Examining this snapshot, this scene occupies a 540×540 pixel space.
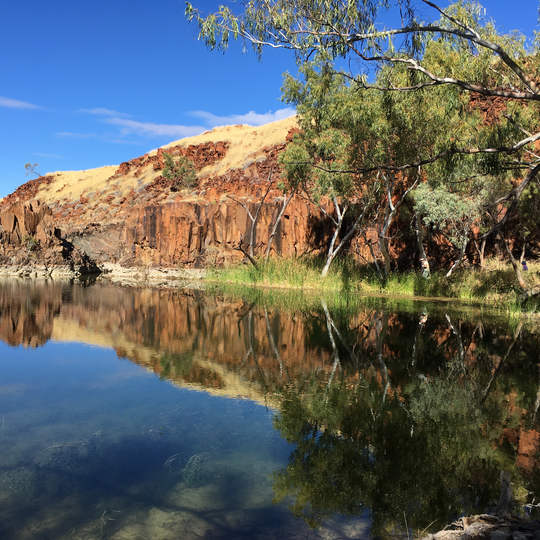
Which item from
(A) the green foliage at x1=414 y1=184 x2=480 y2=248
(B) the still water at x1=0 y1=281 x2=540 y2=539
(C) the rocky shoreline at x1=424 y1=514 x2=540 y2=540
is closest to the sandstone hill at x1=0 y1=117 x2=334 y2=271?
(A) the green foliage at x1=414 y1=184 x2=480 y2=248

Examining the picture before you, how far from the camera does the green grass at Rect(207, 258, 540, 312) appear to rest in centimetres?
1650

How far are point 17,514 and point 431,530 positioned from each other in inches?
102

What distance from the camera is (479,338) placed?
32.6 ft

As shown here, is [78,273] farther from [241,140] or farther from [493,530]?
[493,530]

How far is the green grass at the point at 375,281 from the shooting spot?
54.1 ft

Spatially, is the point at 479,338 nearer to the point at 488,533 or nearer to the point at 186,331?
the point at 186,331

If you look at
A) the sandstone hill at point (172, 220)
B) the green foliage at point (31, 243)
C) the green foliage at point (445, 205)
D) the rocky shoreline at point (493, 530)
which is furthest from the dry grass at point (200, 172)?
the rocky shoreline at point (493, 530)

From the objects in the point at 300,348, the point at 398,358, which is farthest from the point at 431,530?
the point at 300,348

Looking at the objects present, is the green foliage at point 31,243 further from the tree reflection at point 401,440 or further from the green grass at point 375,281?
the tree reflection at point 401,440

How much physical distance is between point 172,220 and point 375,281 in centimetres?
1879

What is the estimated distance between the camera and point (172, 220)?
34938 millimetres

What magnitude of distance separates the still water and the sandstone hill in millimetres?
19902

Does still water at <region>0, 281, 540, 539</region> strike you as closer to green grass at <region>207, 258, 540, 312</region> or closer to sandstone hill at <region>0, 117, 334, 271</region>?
green grass at <region>207, 258, 540, 312</region>

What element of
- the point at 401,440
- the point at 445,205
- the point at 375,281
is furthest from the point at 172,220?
the point at 401,440
